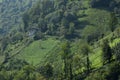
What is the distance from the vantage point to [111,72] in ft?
515

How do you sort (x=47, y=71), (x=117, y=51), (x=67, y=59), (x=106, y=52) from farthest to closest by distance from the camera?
(x=67, y=59) < (x=47, y=71) < (x=117, y=51) < (x=106, y=52)

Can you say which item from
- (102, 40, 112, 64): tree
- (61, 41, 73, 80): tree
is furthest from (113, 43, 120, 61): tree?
(61, 41, 73, 80): tree

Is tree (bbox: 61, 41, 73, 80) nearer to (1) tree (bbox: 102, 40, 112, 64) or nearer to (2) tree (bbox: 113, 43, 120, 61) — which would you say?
(1) tree (bbox: 102, 40, 112, 64)

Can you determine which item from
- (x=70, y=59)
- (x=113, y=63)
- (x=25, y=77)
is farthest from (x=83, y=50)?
(x=25, y=77)

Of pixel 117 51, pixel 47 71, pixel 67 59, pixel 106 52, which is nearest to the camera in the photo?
pixel 106 52

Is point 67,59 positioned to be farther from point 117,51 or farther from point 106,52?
point 117,51

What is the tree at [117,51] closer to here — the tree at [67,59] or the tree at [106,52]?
the tree at [106,52]

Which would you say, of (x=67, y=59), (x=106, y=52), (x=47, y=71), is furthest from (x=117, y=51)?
(x=47, y=71)

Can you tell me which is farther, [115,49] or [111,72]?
[115,49]

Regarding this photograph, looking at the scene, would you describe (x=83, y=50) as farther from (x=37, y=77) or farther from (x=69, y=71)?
(x=37, y=77)

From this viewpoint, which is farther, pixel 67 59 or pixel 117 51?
pixel 67 59

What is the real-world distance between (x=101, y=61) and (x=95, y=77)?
19.4 metres

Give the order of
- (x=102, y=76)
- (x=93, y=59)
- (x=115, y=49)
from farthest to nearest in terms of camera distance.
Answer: (x=93, y=59) < (x=115, y=49) < (x=102, y=76)

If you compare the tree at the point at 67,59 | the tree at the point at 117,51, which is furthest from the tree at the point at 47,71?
the tree at the point at 117,51
